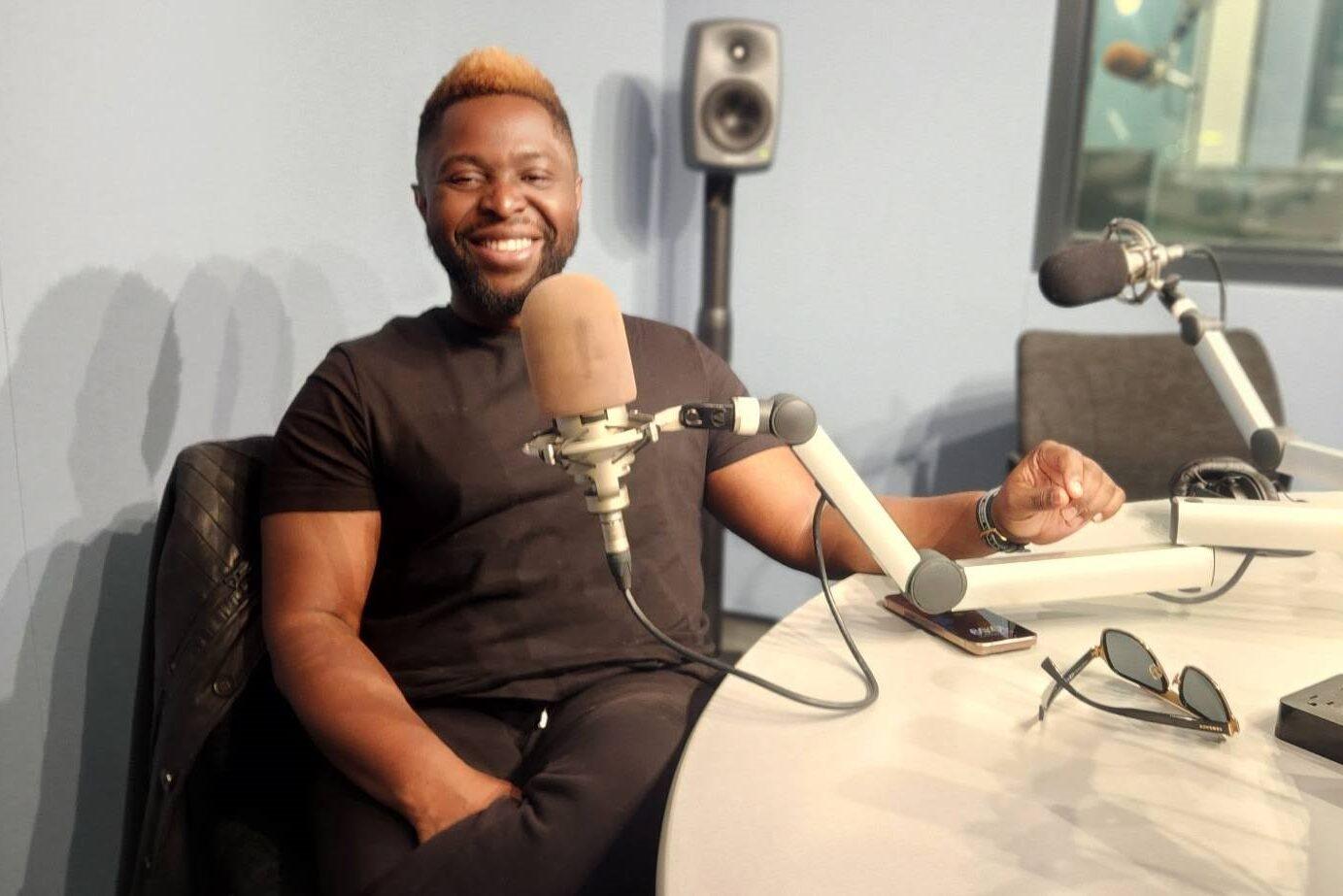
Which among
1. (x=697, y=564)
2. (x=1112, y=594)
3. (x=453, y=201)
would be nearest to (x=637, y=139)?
(x=453, y=201)

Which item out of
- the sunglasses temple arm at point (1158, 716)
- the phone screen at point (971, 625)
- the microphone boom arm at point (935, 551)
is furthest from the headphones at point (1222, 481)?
the sunglasses temple arm at point (1158, 716)

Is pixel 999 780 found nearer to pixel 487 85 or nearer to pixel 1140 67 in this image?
pixel 487 85

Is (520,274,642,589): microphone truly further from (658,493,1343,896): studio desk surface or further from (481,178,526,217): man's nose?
(481,178,526,217): man's nose

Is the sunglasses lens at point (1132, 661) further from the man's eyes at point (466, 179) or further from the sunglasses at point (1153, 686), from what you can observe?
the man's eyes at point (466, 179)

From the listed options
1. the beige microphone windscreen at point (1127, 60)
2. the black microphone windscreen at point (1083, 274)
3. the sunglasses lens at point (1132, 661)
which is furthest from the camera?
the beige microphone windscreen at point (1127, 60)

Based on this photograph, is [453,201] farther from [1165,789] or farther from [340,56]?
[1165,789]

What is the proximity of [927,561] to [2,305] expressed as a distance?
107cm

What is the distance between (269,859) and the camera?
3.57ft

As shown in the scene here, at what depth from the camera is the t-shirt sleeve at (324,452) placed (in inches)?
47.6

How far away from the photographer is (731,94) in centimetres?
254

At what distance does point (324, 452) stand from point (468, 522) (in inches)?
7.3

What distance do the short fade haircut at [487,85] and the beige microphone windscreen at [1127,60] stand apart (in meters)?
1.96

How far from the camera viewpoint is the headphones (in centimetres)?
137

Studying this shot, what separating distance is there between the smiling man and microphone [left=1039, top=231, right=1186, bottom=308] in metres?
0.20
